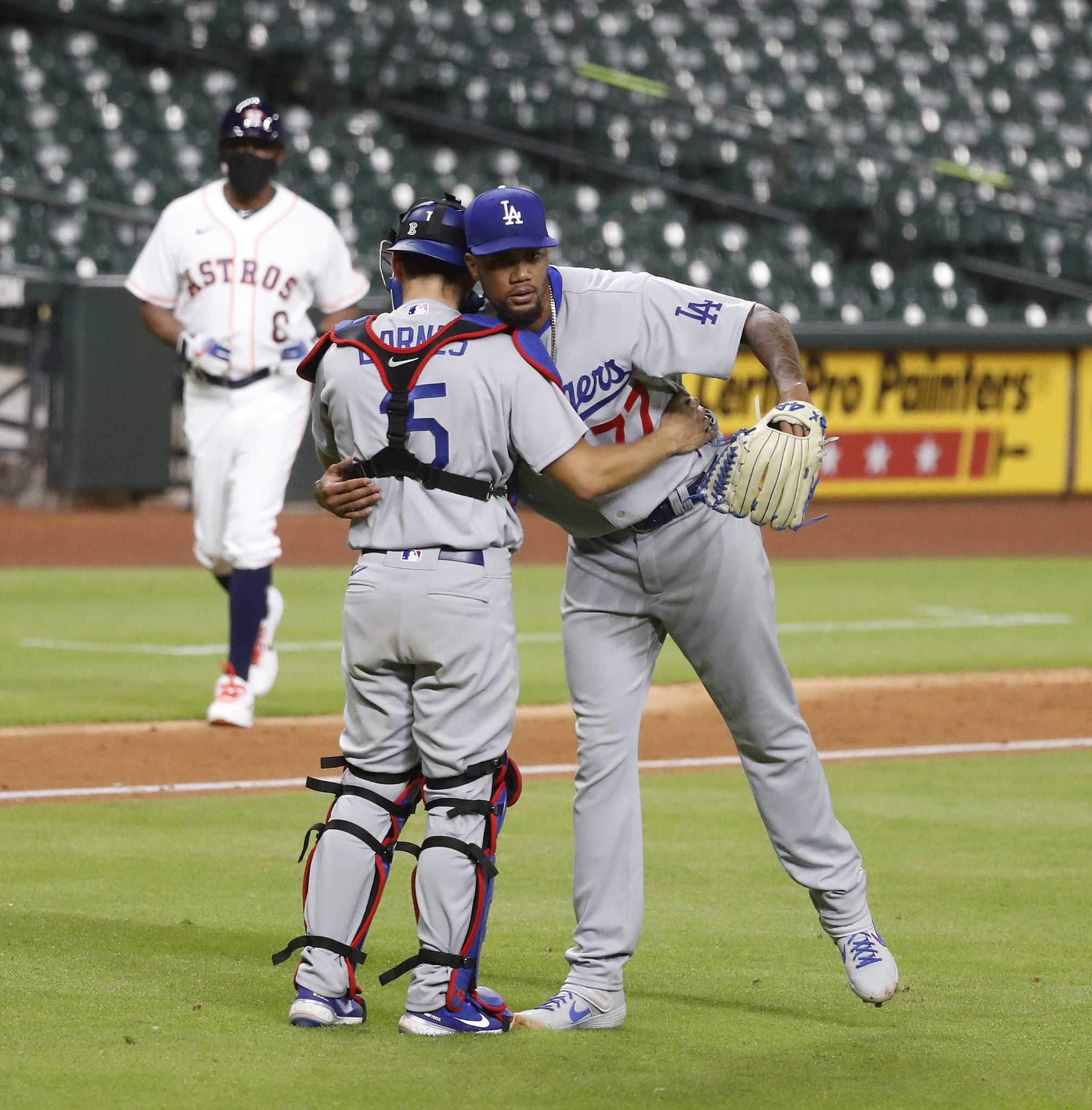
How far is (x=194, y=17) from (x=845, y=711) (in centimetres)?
1332

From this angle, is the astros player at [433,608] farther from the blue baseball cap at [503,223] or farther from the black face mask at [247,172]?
the black face mask at [247,172]

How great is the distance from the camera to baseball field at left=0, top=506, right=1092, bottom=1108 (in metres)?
3.29

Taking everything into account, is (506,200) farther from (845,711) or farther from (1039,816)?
(845,711)

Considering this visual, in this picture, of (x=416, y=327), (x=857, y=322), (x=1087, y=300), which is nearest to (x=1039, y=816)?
(x=416, y=327)

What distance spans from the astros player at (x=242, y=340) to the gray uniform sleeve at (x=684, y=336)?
370 centimetres

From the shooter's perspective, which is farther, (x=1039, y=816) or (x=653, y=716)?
(x=653, y=716)

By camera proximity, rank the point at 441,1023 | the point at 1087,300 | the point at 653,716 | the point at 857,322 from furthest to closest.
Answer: the point at 1087,300 < the point at 857,322 < the point at 653,716 < the point at 441,1023

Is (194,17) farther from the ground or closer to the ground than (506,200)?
farther from the ground

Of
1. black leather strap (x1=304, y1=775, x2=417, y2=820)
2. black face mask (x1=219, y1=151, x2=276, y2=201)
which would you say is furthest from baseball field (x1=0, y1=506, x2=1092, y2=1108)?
black face mask (x1=219, y1=151, x2=276, y2=201)

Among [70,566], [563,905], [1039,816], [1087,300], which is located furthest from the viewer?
[1087,300]

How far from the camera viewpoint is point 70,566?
13.7m

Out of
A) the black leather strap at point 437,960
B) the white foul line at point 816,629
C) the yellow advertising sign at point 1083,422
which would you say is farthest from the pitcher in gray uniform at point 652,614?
the yellow advertising sign at point 1083,422

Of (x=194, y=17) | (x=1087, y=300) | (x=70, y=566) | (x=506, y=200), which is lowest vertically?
(x=70, y=566)

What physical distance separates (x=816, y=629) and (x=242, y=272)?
16.1ft
